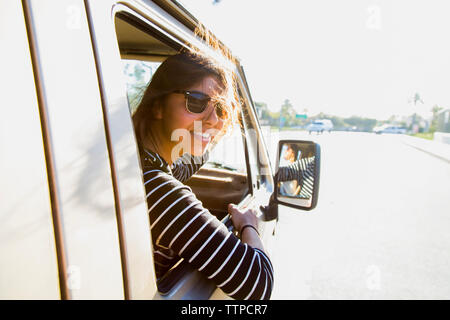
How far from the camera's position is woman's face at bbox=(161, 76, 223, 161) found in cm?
138

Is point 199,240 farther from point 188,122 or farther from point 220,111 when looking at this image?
point 220,111

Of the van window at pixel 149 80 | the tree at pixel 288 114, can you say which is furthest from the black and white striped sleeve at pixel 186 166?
the tree at pixel 288 114

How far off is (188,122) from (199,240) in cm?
61

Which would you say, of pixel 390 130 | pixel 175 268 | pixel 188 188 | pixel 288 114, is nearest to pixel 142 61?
pixel 188 188

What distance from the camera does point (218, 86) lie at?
1.50 m

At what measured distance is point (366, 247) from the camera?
422 cm

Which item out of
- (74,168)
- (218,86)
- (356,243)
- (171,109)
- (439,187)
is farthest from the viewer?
(439,187)

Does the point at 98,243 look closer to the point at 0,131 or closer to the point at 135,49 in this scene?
the point at 0,131

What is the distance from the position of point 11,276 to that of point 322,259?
3742 mm

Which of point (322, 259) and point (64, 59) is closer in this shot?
point (64, 59)

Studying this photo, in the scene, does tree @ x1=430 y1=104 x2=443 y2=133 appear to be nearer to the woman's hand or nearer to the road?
the road

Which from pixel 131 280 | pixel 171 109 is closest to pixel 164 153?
pixel 171 109

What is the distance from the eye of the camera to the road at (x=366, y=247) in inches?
122
